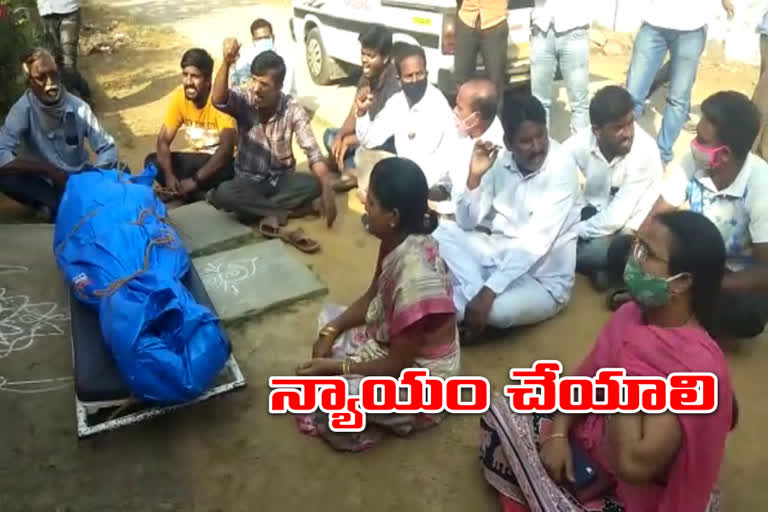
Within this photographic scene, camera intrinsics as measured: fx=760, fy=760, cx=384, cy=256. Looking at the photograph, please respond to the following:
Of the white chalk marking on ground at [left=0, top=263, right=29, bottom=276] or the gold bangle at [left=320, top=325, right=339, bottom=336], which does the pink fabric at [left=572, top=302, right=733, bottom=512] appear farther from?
the white chalk marking on ground at [left=0, top=263, right=29, bottom=276]

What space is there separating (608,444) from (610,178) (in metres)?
2.23

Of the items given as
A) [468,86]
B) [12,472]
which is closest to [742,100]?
[468,86]

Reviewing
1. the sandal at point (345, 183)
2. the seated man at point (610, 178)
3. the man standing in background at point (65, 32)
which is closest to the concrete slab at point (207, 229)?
the sandal at point (345, 183)

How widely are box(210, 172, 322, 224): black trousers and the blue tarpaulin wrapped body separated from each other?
2.70 ft

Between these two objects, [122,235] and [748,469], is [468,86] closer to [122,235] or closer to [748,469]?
[122,235]

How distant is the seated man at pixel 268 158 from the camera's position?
476cm

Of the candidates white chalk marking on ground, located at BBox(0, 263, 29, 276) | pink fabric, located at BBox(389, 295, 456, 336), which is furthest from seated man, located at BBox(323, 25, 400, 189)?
pink fabric, located at BBox(389, 295, 456, 336)

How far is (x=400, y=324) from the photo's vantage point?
281cm

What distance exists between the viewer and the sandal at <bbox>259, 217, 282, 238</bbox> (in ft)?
15.8

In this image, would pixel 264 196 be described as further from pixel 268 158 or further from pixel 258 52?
pixel 258 52

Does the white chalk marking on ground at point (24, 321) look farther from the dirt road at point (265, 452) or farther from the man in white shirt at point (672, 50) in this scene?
the man in white shirt at point (672, 50)

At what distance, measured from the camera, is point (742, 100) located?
3.51 m

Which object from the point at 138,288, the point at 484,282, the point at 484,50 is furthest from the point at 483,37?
the point at 138,288

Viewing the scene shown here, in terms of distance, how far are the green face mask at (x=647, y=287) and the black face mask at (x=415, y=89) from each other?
3.06 metres
